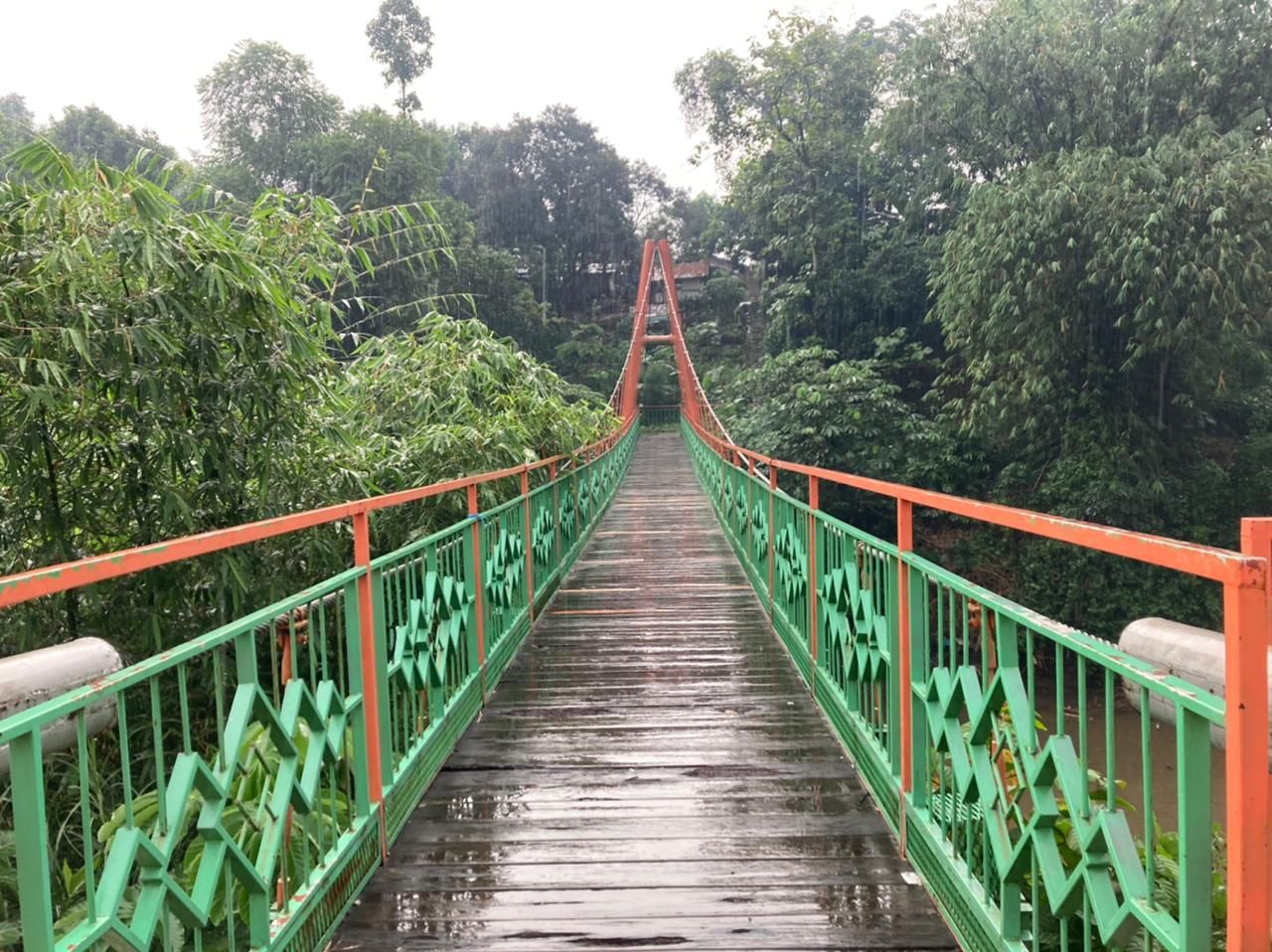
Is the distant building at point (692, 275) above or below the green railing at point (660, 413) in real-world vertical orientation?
above

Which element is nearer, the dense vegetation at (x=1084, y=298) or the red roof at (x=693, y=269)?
the dense vegetation at (x=1084, y=298)

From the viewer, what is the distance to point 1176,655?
1.11m

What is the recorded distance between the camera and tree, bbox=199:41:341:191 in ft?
82.3

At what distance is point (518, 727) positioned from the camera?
10.3ft

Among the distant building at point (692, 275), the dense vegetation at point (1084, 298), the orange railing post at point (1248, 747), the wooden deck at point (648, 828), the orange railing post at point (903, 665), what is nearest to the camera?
the orange railing post at point (1248, 747)

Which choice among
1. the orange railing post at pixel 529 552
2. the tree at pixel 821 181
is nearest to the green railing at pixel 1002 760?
the orange railing post at pixel 529 552

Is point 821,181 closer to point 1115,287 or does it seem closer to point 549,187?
point 1115,287

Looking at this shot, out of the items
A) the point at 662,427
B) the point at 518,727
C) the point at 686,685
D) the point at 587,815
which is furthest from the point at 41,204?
the point at 662,427

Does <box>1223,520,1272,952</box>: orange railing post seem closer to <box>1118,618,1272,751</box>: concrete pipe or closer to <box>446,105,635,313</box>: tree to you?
<box>1118,618,1272,751</box>: concrete pipe

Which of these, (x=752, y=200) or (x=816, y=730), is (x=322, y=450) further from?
(x=752, y=200)

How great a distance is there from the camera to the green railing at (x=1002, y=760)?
1079 millimetres

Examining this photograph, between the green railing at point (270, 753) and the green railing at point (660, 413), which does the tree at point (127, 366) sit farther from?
the green railing at point (660, 413)

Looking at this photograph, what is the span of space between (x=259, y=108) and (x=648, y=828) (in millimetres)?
28247

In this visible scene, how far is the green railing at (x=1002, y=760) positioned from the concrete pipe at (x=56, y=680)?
1.31m
